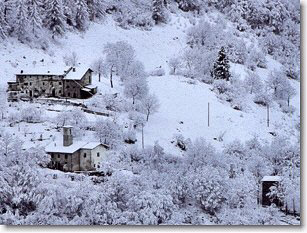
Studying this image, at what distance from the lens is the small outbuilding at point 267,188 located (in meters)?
9.23

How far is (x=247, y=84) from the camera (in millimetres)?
10375

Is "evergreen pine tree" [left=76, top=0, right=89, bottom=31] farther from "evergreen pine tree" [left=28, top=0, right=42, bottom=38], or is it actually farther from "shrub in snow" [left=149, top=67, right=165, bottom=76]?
"shrub in snow" [left=149, top=67, right=165, bottom=76]

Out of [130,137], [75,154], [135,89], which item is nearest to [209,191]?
[130,137]

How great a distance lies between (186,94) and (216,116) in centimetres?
80

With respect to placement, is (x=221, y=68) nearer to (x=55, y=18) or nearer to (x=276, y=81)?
(x=276, y=81)

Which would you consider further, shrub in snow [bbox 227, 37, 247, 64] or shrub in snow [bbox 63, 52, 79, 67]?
shrub in snow [bbox 227, 37, 247, 64]

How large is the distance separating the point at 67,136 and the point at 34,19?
2.92 metres

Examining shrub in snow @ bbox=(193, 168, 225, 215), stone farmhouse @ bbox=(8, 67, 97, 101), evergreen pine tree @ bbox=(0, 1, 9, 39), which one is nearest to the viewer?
shrub in snow @ bbox=(193, 168, 225, 215)

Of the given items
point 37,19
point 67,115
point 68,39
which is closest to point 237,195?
point 67,115

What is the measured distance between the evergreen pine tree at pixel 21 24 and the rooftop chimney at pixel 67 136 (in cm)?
251

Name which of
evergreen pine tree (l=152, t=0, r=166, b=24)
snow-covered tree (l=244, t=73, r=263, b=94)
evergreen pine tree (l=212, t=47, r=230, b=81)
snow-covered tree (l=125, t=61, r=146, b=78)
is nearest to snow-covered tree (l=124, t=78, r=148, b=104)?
snow-covered tree (l=125, t=61, r=146, b=78)

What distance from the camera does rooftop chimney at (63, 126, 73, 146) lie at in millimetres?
9205

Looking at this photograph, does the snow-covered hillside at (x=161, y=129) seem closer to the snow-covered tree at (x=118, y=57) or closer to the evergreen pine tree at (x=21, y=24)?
the snow-covered tree at (x=118, y=57)

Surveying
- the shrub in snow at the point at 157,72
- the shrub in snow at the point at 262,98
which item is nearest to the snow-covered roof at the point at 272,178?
the shrub in snow at the point at 262,98
